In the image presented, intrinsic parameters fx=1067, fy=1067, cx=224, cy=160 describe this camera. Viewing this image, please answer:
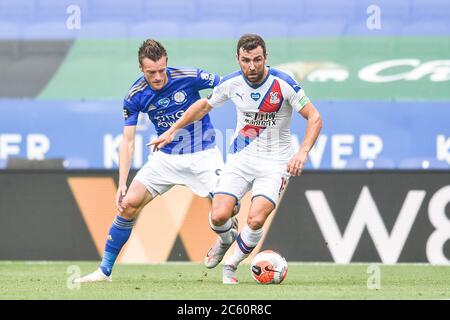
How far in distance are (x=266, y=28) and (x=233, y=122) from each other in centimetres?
221

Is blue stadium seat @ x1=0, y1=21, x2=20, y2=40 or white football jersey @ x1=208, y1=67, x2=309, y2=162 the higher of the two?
white football jersey @ x1=208, y1=67, x2=309, y2=162

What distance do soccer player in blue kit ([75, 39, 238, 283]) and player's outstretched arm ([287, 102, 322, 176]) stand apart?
42.5 inches

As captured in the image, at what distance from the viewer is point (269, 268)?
326 inches

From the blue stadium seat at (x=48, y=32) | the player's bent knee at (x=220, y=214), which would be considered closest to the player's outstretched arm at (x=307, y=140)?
the player's bent knee at (x=220, y=214)

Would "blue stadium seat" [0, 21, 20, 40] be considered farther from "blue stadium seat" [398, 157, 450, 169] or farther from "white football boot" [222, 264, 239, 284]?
"white football boot" [222, 264, 239, 284]

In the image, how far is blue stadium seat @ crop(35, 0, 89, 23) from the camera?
16.0 m

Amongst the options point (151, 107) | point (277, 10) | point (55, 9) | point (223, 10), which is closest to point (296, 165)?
point (151, 107)

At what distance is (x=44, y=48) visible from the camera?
51.2 feet

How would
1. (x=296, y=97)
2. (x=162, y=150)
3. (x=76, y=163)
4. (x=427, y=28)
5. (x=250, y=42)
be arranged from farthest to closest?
(x=427, y=28) < (x=76, y=163) < (x=162, y=150) < (x=296, y=97) < (x=250, y=42)

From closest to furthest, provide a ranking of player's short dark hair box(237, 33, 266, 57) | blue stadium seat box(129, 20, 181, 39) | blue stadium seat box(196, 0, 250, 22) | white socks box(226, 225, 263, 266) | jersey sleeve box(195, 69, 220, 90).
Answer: player's short dark hair box(237, 33, 266, 57) < white socks box(226, 225, 263, 266) < jersey sleeve box(195, 69, 220, 90) < blue stadium seat box(129, 20, 181, 39) < blue stadium seat box(196, 0, 250, 22)

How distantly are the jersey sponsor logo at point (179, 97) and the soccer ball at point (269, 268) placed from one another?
1.46 metres

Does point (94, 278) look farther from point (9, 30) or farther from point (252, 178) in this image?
point (9, 30)

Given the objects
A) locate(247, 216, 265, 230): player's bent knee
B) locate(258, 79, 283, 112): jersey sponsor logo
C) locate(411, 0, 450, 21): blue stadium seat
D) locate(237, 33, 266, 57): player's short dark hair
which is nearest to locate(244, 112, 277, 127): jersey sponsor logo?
locate(258, 79, 283, 112): jersey sponsor logo
